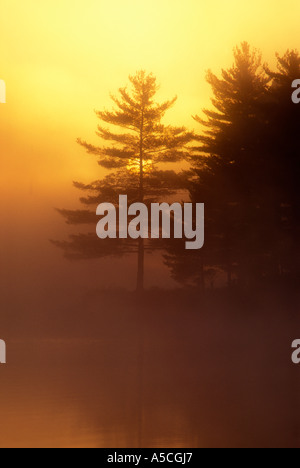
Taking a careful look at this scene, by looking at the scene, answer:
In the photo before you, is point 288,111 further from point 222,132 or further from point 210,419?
point 210,419

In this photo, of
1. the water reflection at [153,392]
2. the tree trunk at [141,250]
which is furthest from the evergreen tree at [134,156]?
the water reflection at [153,392]

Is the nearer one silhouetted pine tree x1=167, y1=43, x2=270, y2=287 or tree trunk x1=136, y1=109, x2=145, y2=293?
silhouetted pine tree x1=167, y1=43, x2=270, y2=287

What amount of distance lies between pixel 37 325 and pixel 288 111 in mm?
13650

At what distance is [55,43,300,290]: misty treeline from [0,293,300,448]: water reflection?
777cm

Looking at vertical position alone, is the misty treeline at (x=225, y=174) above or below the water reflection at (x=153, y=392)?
above

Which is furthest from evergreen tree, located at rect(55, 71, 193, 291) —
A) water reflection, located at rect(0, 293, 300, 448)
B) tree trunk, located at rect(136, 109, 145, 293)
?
water reflection, located at rect(0, 293, 300, 448)

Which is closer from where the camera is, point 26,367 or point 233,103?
point 26,367

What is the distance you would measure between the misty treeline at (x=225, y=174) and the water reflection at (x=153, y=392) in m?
7.77

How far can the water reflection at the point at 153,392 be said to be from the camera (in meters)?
9.36

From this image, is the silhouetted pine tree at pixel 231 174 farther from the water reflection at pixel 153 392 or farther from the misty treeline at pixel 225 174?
the water reflection at pixel 153 392

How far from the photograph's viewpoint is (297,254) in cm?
3369

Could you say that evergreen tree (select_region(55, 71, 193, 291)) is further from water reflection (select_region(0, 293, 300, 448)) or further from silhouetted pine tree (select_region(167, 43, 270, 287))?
water reflection (select_region(0, 293, 300, 448))

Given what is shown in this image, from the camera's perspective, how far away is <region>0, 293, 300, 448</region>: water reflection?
9359 mm

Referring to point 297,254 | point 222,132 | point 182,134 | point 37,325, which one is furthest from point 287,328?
point 182,134
